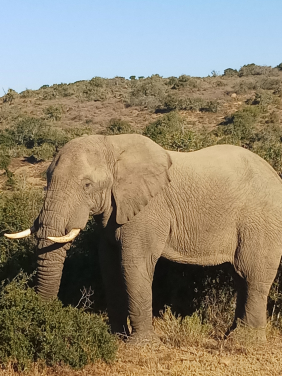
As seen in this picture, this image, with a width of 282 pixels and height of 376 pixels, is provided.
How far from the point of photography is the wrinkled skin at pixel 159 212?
243 inches

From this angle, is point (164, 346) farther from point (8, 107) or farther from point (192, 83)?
point (192, 83)

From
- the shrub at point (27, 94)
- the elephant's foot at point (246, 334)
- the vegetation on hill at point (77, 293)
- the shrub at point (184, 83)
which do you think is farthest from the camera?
the shrub at point (27, 94)

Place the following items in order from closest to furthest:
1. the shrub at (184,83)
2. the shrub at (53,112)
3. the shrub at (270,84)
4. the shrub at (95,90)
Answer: the shrub at (53,112), the shrub at (270,84), the shrub at (95,90), the shrub at (184,83)

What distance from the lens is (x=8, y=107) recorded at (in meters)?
38.9

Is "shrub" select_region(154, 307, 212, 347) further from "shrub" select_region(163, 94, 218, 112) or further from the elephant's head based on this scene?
"shrub" select_region(163, 94, 218, 112)

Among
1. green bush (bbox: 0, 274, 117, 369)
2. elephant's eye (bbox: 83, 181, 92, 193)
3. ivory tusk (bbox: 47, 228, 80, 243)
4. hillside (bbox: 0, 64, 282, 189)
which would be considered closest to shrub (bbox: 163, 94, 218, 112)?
hillside (bbox: 0, 64, 282, 189)

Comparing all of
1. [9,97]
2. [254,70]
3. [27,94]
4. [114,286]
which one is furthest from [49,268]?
[254,70]

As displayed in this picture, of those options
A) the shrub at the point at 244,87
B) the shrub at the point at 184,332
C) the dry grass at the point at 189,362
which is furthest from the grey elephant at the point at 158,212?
the shrub at the point at 244,87

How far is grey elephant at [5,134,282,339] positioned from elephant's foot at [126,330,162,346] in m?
0.02

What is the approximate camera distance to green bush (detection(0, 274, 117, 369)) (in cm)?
569

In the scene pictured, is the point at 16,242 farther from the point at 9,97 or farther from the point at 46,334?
the point at 9,97

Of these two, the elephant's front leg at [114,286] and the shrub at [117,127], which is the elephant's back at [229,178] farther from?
the shrub at [117,127]

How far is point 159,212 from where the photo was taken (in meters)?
6.51

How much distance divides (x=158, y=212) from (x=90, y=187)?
87 centimetres
